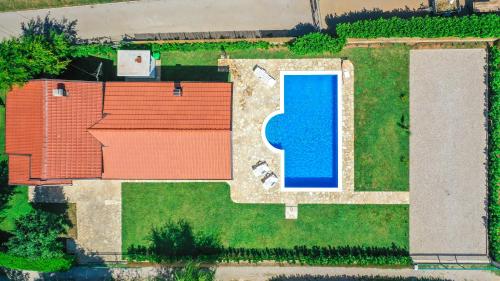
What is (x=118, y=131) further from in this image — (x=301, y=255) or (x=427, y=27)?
(x=427, y=27)

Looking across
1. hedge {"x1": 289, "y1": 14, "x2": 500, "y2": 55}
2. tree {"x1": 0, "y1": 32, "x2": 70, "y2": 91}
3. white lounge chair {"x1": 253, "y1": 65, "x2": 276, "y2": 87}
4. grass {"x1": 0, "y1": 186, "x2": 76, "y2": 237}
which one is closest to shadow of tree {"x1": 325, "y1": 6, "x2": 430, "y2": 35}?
hedge {"x1": 289, "y1": 14, "x2": 500, "y2": 55}

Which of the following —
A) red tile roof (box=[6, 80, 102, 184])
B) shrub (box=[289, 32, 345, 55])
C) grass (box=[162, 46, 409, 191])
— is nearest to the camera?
red tile roof (box=[6, 80, 102, 184])

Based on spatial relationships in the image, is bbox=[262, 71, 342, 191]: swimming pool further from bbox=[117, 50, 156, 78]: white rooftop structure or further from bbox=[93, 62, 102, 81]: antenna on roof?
bbox=[93, 62, 102, 81]: antenna on roof

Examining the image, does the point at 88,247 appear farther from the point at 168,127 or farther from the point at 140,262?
the point at 168,127

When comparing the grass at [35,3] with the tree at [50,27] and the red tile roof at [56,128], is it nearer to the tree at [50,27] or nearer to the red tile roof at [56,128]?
the tree at [50,27]

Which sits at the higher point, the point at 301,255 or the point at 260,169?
the point at 260,169

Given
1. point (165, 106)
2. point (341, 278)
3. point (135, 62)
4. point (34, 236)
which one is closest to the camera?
point (165, 106)

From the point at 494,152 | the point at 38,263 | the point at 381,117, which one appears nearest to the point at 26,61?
the point at 38,263

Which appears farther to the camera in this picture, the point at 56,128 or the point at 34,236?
the point at 34,236
